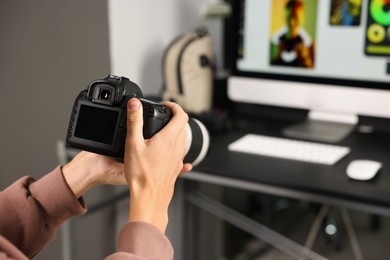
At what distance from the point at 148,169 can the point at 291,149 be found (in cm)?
87

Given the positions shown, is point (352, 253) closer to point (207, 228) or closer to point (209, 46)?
point (207, 228)

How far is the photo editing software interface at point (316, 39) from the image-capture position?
5.17ft

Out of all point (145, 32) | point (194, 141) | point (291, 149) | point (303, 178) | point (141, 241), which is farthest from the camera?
point (145, 32)

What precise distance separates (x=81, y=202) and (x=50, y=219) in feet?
0.18

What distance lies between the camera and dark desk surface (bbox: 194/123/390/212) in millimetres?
1267

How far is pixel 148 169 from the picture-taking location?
0.72 meters

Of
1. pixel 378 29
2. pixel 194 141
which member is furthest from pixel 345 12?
pixel 194 141

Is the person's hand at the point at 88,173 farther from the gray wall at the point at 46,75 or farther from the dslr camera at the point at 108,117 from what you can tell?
the gray wall at the point at 46,75

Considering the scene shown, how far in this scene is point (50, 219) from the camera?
35.7 inches

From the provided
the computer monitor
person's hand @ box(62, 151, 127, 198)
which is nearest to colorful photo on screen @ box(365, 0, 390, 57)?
the computer monitor

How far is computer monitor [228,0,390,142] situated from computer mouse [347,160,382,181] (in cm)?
24

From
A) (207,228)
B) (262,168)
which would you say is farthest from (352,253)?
(262,168)

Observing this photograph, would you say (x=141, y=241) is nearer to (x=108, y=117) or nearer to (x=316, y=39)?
(x=108, y=117)

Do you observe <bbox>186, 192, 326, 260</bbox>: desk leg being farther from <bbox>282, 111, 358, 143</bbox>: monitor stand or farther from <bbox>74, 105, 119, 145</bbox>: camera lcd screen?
<bbox>74, 105, 119, 145</bbox>: camera lcd screen
